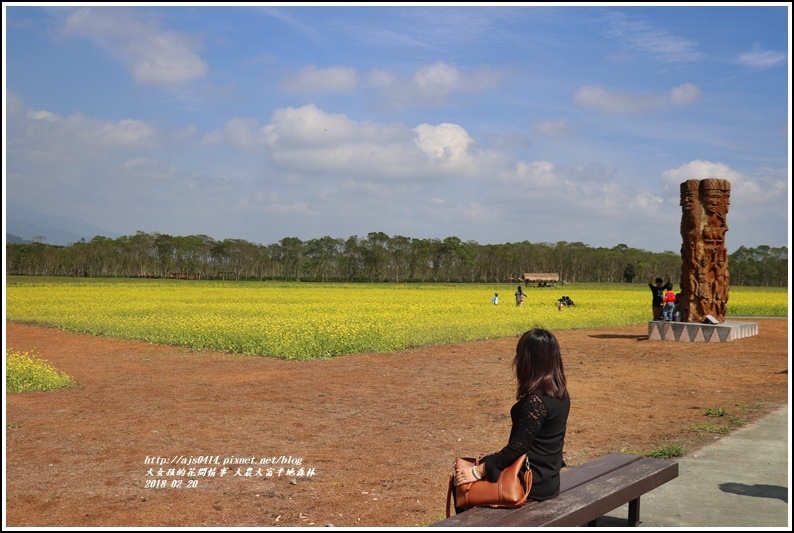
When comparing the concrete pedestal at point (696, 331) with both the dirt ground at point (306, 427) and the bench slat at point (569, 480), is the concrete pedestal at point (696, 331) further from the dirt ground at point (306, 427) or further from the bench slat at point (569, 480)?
the bench slat at point (569, 480)

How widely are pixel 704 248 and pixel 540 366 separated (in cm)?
1711

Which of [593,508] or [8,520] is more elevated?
[593,508]

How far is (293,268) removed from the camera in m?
95.3

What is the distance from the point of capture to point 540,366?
13.5ft

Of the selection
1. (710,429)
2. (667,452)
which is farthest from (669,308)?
(667,452)

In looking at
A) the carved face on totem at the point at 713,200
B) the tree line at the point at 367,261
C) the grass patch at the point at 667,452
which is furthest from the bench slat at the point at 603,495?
the tree line at the point at 367,261

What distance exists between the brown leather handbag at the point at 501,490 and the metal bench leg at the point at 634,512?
1213 mm

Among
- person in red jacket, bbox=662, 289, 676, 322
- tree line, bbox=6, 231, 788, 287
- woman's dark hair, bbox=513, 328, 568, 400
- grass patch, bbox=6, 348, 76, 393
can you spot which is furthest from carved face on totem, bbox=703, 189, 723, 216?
tree line, bbox=6, 231, 788, 287

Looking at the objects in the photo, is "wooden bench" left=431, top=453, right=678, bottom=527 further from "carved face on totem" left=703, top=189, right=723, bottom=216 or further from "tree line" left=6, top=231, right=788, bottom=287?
"tree line" left=6, top=231, right=788, bottom=287

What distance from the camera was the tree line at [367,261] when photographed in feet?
289

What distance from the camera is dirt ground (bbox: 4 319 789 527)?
5797 millimetres

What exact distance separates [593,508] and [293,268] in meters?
92.2

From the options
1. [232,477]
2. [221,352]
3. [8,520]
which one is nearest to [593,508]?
[232,477]

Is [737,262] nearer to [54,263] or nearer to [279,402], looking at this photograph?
[54,263]
